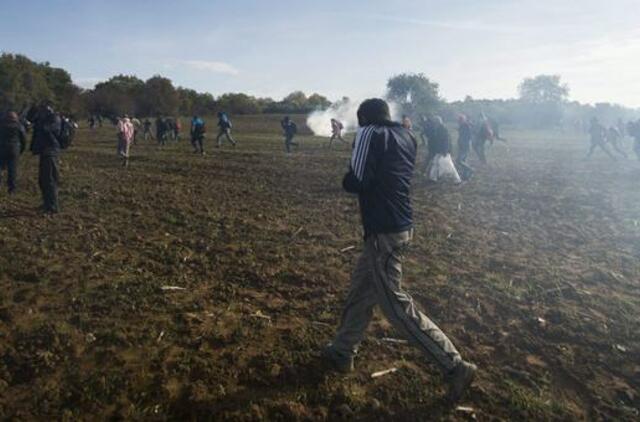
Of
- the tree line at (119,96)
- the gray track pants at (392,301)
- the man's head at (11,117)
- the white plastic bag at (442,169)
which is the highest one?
the tree line at (119,96)

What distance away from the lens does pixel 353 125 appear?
53.5 m

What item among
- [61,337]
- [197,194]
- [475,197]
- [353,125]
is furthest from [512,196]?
[353,125]

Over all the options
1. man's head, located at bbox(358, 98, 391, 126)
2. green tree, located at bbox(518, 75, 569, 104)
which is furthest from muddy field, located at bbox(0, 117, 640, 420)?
green tree, located at bbox(518, 75, 569, 104)

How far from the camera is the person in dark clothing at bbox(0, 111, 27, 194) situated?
388 inches

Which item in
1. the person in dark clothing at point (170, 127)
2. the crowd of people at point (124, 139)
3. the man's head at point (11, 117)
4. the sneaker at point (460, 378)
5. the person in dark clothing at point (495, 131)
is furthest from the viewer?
the person in dark clothing at point (170, 127)

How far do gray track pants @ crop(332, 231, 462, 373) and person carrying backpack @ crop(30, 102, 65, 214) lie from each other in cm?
678

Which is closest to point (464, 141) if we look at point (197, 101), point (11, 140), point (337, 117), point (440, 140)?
point (440, 140)

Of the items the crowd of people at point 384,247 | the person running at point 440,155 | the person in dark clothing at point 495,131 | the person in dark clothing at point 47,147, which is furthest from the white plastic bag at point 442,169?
the crowd of people at point 384,247

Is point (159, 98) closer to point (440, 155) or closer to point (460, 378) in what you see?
point (440, 155)

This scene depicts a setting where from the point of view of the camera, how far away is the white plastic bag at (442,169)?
14250mm

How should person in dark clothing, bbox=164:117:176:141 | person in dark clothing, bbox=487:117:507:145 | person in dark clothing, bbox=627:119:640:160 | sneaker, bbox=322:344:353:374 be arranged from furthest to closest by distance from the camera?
1. person in dark clothing, bbox=164:117:176:141
2. person in dark clothing, bbox=627:119:640:160
3. person in dark clothing, bbox=487:117:507:145
4. sneaker, bbox=322:344:353:374

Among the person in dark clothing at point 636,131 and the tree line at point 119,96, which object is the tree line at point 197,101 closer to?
the tree line at point 119,96

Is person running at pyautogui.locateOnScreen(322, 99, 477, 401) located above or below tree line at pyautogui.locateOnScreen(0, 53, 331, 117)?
below

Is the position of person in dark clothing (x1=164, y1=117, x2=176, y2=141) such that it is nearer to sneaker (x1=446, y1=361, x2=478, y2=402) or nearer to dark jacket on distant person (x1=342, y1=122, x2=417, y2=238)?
dark jacket on distant person (x1=342, y1=122, x2=417, y2=238)
